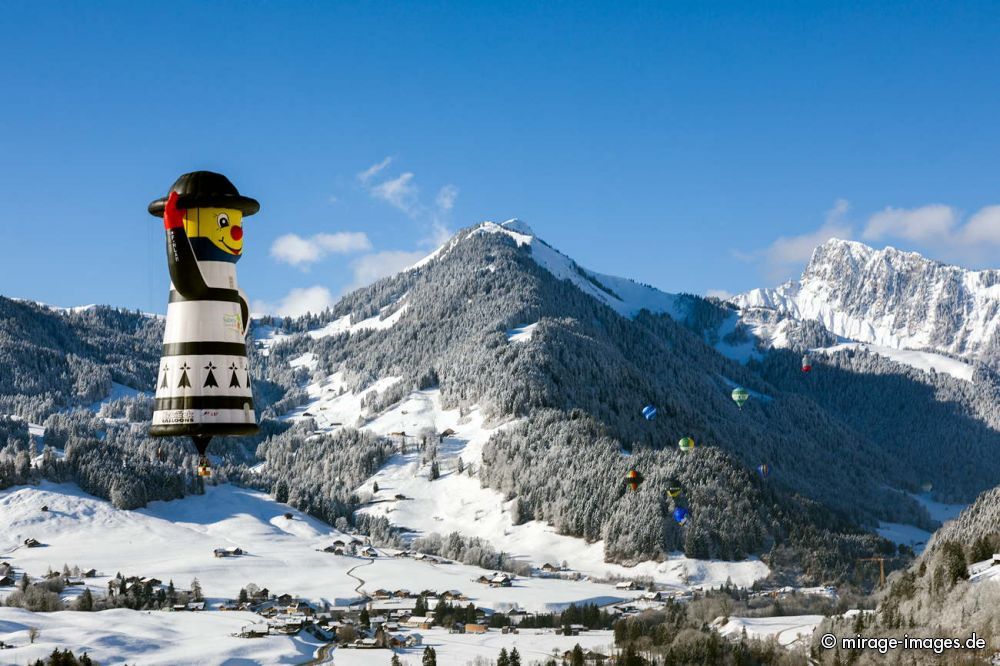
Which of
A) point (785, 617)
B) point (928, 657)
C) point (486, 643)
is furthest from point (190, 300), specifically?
point (785, 617)

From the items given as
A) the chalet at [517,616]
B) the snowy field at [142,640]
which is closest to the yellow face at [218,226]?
the snowy field at [142,640]

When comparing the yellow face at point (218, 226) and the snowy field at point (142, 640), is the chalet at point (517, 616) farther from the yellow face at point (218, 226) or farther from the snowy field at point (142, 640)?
the yellow face at point (218, 226)

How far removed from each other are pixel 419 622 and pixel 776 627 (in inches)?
2202

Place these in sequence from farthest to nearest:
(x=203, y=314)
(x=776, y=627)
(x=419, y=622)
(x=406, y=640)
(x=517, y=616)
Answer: (x=517, y=616) < (x=419, y=622) < (x=406, y=640) < (x=776, y=627) < (x=203, y=314)

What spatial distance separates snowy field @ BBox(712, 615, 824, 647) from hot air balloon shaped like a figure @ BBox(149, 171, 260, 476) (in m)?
104

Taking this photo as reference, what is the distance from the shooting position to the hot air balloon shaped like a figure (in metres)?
40.7

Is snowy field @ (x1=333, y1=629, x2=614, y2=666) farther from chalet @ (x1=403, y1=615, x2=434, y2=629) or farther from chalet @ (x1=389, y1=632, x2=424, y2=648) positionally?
chalet @ (x1=403, y1=615, x2=434, y2=629)

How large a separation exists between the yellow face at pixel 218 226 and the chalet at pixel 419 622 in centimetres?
13907

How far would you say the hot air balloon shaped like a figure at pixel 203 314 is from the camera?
4072cm

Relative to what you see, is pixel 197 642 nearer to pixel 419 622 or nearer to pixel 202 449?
pixel 419 622

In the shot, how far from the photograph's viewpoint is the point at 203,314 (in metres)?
41.6


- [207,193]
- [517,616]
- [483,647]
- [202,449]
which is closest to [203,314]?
[207,193]

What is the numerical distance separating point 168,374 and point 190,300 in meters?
2.89

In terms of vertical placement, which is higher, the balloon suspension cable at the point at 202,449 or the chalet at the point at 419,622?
the balloon suspension cable at the point at 202,449
